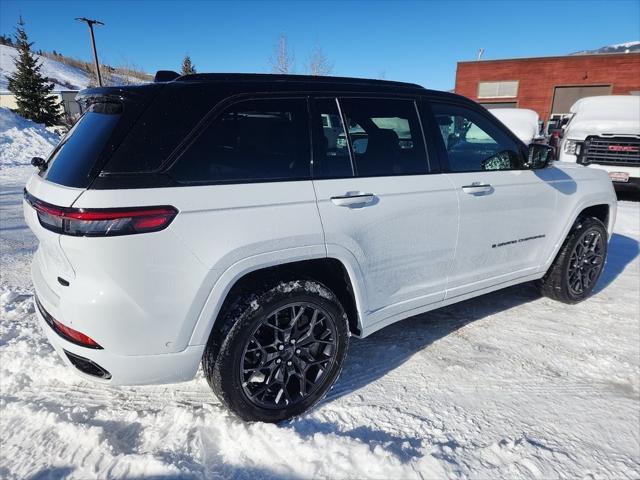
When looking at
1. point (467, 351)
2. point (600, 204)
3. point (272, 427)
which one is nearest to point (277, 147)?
point (272, 427)

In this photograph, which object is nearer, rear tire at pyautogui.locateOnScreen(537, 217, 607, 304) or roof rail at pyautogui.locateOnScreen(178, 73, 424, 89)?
roof rail at pyautogui.locateOnScreen(178, 73, 424, 89)

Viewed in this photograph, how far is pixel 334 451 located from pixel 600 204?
11.8 feet

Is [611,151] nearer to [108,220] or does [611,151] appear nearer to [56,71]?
[108,220]

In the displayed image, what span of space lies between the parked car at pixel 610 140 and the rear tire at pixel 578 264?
579cm

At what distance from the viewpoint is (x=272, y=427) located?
2291 millimetres

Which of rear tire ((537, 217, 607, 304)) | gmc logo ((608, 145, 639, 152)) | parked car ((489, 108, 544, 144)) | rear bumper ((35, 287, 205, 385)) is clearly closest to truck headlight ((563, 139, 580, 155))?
gmc logo ((608, 145, 639, 152))

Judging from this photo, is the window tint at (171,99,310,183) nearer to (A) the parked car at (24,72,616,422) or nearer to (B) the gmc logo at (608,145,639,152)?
(A) the parked car at (24,72,616,422)

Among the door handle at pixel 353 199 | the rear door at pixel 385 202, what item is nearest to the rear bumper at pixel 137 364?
the rear door at pixel 385 202

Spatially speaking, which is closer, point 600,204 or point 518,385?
point 518,385

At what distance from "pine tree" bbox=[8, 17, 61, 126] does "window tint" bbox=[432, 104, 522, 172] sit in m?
25.8

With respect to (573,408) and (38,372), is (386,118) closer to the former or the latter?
(573,408)

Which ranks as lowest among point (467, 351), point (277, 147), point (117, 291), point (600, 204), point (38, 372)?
point (467, 351)

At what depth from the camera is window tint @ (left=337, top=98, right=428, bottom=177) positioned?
2590 millimetres

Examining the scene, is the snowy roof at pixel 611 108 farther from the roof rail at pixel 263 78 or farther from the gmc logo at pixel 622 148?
the roof rail at pixel 263 78
